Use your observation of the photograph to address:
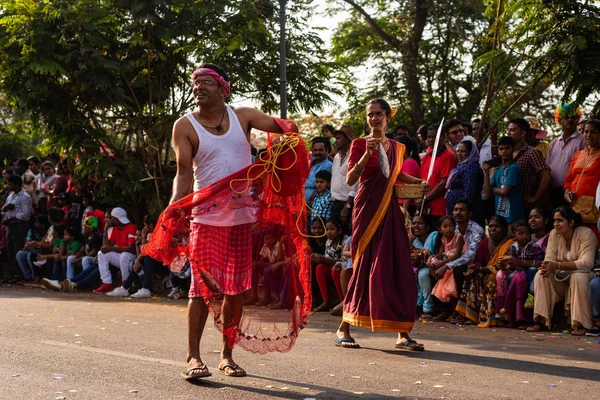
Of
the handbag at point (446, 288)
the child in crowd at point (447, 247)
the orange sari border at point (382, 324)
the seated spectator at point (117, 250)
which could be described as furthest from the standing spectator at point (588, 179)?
the seated spectator at point (117, 250)

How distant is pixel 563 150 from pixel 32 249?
1076 cm

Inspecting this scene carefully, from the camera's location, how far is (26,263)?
17.4m

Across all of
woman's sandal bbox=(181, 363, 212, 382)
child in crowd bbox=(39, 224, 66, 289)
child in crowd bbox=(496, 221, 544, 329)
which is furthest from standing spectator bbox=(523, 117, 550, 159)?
child in crowd bbox=(39, 224, 66, 289)

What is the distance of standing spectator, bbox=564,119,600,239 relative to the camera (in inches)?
403

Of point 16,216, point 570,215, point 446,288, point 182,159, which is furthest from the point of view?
point 16,216

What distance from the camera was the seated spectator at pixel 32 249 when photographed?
56.7 feet

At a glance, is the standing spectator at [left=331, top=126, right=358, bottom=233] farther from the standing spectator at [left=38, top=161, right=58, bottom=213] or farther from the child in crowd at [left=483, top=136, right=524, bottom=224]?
the standing spectator at [left=38, top=161, right=58, bottom=213]

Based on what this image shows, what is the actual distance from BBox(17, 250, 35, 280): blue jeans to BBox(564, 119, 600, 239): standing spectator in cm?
1101

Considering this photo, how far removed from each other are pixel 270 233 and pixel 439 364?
1756 mm

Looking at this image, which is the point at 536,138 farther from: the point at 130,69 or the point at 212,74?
the point at 130,69

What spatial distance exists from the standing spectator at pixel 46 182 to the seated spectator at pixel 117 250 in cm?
333

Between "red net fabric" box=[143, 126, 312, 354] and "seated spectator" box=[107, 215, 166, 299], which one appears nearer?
"red net fabric" box=[143, 126, 312, 354]

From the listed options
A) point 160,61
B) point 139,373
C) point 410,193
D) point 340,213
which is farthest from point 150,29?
point 139,373

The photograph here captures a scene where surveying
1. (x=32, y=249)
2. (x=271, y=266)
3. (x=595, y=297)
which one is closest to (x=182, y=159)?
(x=271, y=266)
